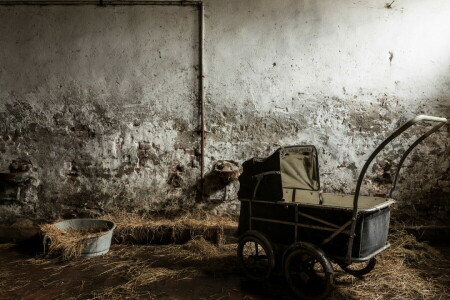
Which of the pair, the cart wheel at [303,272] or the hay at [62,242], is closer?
the cart wheel at [303,272]

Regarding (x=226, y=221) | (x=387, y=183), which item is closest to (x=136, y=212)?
(x=226, y=221)

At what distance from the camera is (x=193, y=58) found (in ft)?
16.3

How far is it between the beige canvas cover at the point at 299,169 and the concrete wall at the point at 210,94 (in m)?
1.12

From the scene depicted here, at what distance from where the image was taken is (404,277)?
11.8 feet

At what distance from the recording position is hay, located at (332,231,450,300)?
127 inches

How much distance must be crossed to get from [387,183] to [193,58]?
3526 mm

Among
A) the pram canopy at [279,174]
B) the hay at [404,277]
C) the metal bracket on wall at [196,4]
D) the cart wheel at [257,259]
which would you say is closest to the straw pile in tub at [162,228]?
the metal bracket on wall at [196,4]

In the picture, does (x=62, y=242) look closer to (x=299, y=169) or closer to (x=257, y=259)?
(x=257, y=259)

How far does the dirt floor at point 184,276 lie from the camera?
3.22 m

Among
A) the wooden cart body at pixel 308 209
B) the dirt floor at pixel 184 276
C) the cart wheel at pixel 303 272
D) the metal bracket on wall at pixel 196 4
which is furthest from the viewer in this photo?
the metal bracket on wall at pixel 196 4

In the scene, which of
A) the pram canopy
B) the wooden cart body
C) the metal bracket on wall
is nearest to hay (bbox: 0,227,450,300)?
the wooden cart body

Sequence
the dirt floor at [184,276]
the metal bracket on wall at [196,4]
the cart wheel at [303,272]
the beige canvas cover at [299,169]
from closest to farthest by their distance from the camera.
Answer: the cart wheel at [303,272] < the dirt floor at [184,276] < the beige canvas cover at [299,169] < the metal bracket on wall at [196,4]

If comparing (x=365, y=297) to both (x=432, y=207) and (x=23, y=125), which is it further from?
(x=23, y=125)

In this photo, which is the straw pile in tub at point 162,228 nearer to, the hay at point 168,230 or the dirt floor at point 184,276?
the hay at point 168,230
